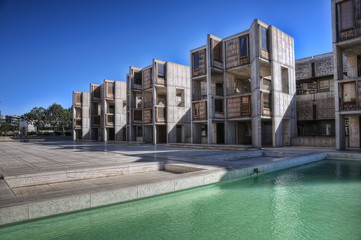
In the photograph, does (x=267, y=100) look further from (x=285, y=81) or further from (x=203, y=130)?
(x=203, y=130)

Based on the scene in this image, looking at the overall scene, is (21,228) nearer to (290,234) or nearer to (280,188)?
(290,234)

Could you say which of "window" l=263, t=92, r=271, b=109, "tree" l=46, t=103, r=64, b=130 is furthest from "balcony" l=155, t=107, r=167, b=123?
"tree" l=46, t=103, r=64, b=130

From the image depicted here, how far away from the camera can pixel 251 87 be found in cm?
2208

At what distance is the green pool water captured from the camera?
4.56 meters

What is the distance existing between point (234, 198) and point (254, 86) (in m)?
16.3

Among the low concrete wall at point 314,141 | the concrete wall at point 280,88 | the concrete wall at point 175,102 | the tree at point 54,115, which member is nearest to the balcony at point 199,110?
the concrete wall at point 175,102

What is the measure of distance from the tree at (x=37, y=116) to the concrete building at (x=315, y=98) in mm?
65615

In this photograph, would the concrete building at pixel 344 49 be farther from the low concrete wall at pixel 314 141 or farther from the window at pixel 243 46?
the window at pixel 243 46

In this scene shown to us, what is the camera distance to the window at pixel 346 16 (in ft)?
58.8

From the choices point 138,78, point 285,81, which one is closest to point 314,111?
point 285,81

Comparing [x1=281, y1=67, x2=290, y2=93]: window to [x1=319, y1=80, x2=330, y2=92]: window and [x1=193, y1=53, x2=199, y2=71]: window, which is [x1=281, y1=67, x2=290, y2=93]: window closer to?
[x1=319, y1=80, x2=330, y2=92]: window

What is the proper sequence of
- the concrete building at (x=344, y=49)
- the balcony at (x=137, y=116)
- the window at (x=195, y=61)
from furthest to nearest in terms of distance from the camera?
1. the balcony at (x=137, y=116)
2. the window at (x=195, y=61)
3. the concrete building at (x=344, y=49)

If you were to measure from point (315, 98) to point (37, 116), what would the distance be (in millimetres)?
68166

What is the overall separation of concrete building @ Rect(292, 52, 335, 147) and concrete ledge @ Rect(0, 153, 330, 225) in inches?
709
